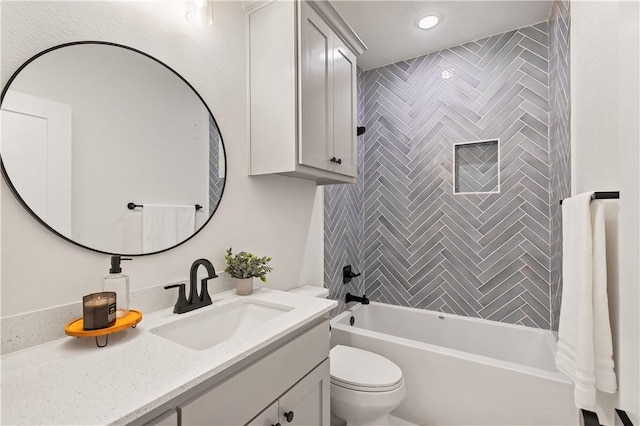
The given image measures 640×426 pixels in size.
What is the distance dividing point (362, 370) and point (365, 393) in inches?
6.0

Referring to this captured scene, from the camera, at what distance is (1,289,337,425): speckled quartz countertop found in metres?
0.57

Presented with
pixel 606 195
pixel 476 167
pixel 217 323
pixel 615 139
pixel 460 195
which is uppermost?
pixel 476 167

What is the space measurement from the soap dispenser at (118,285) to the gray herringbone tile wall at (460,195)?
2349 mm

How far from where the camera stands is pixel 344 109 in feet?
6.04

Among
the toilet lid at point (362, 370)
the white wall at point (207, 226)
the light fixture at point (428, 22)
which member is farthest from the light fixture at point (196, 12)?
the toilet lid at point (362, 370)

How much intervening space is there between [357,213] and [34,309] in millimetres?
2427

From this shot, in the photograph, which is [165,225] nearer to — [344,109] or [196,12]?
[196,12]

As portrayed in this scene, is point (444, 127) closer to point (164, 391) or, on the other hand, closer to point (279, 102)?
point (279, 102)

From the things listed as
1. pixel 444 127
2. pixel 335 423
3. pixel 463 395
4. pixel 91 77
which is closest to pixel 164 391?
pixel 91 77

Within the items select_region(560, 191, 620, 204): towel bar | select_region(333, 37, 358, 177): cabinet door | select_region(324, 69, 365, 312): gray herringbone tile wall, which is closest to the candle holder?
select_region(333, 37, 358, 177): cabinet door

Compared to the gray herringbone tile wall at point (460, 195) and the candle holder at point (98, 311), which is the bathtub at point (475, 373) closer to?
the gray herringbone tile wall at point (460, 195)

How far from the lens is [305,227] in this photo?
2035mm

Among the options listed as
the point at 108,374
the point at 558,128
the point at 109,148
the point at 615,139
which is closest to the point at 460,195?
the point at 558,128

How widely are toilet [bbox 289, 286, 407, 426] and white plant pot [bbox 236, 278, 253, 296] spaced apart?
68 centimetres
